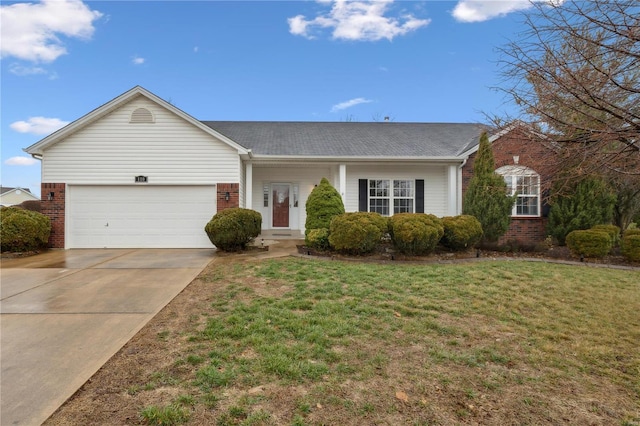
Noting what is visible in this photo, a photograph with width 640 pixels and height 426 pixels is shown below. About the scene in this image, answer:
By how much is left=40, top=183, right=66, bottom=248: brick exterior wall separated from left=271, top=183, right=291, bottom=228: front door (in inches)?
278

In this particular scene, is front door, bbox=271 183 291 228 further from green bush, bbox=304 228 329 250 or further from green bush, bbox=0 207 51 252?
Result: green bush, bbox=0 207 51 252

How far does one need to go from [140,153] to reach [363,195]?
26.2 ft

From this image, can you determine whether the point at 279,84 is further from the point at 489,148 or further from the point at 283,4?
the point at 489,148

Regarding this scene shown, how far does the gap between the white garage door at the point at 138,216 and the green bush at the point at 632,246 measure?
12036 mm

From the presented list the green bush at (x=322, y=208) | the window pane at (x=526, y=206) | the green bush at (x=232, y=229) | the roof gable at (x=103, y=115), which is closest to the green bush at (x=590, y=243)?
the window pane at (x=526, y=206)

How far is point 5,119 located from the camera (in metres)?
8.92

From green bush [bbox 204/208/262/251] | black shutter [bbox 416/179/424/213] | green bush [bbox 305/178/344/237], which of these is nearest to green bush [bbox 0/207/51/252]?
green bush [bbox 204/208/262/251]

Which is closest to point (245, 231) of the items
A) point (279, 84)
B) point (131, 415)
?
point (131, 415)

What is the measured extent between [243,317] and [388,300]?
88.9 inches

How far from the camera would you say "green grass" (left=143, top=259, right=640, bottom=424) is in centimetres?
245

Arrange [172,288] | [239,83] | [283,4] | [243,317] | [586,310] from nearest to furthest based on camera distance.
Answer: [243,317]
[586,310]
[172,288]
[283,4]
[239,83]

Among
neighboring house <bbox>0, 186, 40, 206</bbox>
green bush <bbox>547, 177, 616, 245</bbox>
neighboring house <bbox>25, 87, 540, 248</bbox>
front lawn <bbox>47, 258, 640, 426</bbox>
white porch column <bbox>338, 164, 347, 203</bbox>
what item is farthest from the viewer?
neighboring house <bbox>0, 186, 40, 206</bbox>

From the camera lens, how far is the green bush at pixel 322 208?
9.53 m

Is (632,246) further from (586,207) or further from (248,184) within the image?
(248,184)
